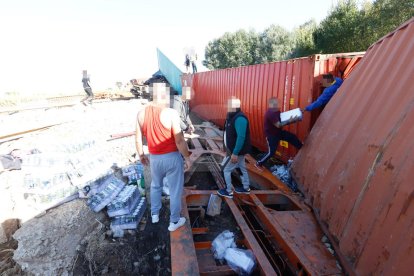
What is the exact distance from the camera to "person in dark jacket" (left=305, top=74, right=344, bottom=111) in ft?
14.8

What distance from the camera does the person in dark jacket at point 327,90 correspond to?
4.52 meters

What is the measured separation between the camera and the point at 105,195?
4277mm

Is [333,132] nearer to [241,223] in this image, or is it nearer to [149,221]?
[241,223]

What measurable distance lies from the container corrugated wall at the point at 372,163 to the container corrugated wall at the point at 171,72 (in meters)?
14.7

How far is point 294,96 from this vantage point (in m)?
5.30

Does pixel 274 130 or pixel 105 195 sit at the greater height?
pixel 274 130

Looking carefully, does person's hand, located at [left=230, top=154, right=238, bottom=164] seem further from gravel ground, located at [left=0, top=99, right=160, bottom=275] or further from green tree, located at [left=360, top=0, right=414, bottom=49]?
green tree, located at [left=360, top=0, right=414, bottom=49]

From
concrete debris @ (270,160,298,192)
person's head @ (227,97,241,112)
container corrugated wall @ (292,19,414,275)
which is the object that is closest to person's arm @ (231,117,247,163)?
person's head @ (227,97,241,112)

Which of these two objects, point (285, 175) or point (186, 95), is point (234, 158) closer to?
point (285, 175)

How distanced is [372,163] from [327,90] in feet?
7.71

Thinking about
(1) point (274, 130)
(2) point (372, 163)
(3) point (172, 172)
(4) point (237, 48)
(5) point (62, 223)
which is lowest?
(5) point (62, 223)

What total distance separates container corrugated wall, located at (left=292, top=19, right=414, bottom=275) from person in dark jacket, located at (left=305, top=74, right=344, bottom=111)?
46cm

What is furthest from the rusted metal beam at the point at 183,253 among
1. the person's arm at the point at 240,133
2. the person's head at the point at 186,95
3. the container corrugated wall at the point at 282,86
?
the person's head at the point at 186,95

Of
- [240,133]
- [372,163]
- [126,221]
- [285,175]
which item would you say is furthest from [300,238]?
[126,221]
